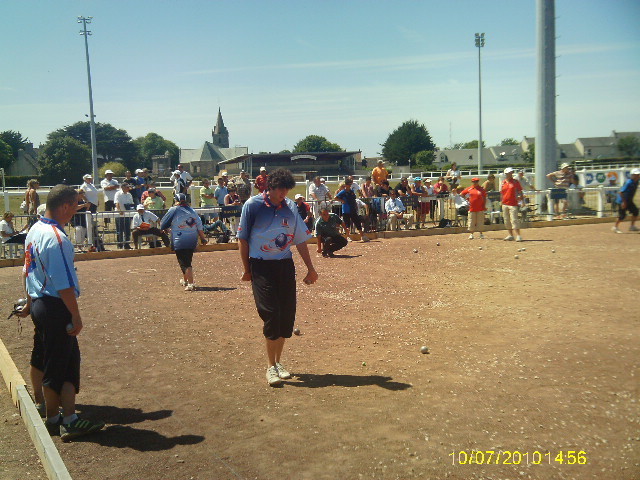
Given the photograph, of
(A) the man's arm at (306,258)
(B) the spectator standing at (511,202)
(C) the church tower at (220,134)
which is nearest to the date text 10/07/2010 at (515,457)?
(A) the man's arm at (306,258)

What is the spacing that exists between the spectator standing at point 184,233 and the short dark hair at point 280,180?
599 cm

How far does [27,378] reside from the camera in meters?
6.90

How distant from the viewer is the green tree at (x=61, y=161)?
77438 millimetres

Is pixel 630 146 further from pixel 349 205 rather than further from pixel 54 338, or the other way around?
pixel 54 338

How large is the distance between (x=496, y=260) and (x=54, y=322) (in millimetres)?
11465

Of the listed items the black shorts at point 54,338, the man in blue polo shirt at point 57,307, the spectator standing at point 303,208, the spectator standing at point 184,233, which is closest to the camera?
the man in blue polo shirt at point 57,307

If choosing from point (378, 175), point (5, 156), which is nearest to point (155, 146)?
point (5, 156)

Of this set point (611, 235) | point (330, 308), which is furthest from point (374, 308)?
point (611, 235)

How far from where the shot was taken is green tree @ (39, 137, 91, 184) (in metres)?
77.4

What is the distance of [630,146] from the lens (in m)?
81.4

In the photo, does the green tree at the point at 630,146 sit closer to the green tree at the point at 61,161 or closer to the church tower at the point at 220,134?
the green tree at the point at 61,161

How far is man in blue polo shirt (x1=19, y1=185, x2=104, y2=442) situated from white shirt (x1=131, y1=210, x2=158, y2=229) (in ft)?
43.1

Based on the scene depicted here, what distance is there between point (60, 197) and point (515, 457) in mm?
4072

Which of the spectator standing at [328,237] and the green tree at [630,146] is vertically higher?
the green tree at [630,146]
